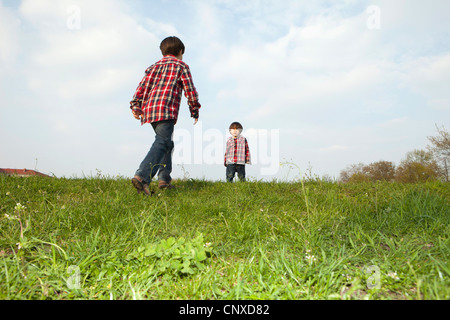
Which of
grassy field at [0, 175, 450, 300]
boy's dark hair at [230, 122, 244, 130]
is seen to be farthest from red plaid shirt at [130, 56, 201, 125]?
boy's dark hair at [230, 122, 244, 130]

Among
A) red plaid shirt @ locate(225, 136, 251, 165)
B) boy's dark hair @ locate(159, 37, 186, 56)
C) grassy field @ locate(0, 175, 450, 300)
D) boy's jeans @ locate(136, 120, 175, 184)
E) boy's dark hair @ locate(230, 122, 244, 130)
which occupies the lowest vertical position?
grassy field @ locate(0, 175, 450, 300)

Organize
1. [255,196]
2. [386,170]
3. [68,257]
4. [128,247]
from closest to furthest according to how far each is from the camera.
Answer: [68,257]
[128,247]
[255,196]
[386,170]

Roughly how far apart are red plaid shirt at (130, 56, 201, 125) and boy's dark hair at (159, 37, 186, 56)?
0.57 ft

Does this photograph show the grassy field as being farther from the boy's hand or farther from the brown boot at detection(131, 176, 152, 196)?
the boy's hand

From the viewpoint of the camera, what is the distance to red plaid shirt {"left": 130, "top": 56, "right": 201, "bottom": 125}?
5.24m

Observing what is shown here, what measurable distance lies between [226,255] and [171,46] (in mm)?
4504

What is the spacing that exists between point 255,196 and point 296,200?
0.72 metres

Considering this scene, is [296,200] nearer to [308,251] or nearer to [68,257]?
[308,251]

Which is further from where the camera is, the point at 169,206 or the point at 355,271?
the point at 169,206

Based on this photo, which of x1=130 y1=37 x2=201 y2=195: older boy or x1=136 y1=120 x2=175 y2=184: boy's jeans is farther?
x1=130 y1=37 x2=201 y2=195: older boy

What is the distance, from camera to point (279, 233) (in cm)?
299

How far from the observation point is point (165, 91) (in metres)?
5.29

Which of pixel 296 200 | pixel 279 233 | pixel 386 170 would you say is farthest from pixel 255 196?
pixel 386 170

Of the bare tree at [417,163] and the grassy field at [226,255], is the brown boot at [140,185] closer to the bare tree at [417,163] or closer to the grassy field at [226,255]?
the grassy field at [226,255]
